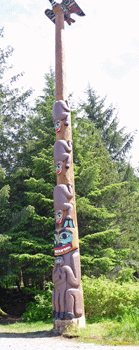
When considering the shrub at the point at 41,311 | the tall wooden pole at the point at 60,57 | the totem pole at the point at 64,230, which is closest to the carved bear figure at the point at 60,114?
the totem pole at the point at 64,230

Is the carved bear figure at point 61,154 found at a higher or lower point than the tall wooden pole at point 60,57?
lower

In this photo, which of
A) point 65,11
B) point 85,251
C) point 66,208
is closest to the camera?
point 66,208

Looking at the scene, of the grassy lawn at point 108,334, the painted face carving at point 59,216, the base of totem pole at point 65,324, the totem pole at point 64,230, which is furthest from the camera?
the painted face carving at point 59,216

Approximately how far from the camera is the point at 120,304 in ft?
27.0

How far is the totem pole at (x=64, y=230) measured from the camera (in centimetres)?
707

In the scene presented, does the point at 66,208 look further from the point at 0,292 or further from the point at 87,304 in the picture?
the point at 0,292

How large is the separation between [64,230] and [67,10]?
790 cm

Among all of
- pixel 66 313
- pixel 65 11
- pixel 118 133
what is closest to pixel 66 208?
pixel 66 313

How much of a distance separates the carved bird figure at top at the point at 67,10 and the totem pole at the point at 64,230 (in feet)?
4.45

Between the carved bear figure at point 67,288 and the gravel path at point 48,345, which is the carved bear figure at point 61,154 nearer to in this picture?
the carved bear figure at point 67,288

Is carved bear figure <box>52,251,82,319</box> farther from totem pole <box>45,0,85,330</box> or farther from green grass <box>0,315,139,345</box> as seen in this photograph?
green grass <box>0,315,139,345</box>

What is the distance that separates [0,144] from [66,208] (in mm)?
9099

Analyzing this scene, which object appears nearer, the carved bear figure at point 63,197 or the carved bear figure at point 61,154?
the carved bear figure at point 63,197

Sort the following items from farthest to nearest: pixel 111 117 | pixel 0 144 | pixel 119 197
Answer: pixel 111 117, pixel 0 144, pixel 119 197
